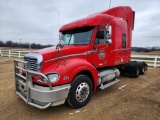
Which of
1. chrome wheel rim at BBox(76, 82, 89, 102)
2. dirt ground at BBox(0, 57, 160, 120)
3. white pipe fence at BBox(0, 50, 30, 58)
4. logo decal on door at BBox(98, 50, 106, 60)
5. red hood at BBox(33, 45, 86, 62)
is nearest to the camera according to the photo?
dirt ground at BBox(0, 57, 160, 120)

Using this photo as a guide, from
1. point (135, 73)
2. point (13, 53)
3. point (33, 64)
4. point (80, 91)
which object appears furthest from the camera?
point (13, 53)

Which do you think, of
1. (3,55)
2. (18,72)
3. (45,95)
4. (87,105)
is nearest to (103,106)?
(87,105)

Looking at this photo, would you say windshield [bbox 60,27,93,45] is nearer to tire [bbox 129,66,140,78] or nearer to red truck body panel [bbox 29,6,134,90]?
red truck body panel [bbox 29,6,134,90]

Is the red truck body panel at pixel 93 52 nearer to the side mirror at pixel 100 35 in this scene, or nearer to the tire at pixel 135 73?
the side mirror at pixel 100 35

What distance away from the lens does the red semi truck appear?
13.3 ft

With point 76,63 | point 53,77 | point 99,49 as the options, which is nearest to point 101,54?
point 99,49

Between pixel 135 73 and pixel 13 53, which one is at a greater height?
pixel 13 53

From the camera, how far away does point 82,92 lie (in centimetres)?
468

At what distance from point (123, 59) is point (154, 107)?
2.95 m

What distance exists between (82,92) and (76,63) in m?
0.91

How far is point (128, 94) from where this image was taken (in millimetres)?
5930

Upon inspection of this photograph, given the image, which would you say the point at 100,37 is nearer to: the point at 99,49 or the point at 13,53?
the point at 99,49

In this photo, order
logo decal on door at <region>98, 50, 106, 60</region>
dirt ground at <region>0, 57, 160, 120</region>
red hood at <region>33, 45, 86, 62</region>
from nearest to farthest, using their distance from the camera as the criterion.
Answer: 1. dirt ground at <region>0, 57, 160, 120</region>
2. red hood at <region>33, 45, 86, 62</region>
3. logo decal on door at <region>98, 50, 106, 60</region>

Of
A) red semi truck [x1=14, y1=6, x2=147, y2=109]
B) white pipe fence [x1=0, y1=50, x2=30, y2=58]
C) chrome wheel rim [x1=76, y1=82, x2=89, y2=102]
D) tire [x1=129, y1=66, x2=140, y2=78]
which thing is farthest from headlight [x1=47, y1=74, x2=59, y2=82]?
white pipe fence [x1=0, y1=50, x2=30, y2=58]
